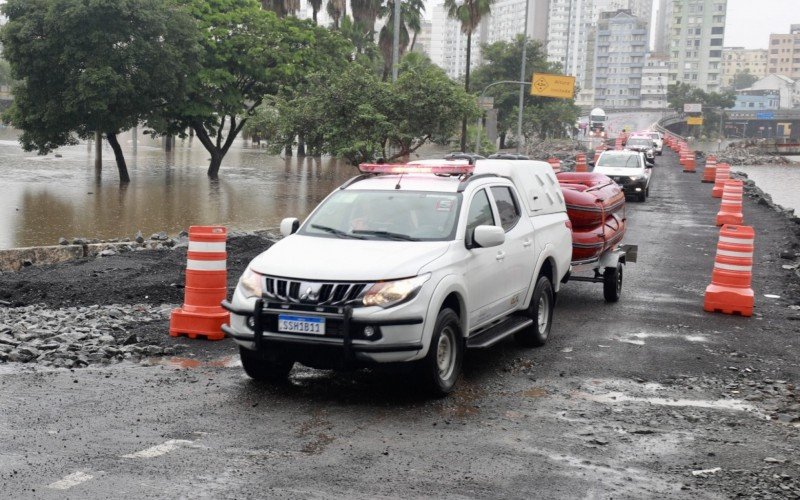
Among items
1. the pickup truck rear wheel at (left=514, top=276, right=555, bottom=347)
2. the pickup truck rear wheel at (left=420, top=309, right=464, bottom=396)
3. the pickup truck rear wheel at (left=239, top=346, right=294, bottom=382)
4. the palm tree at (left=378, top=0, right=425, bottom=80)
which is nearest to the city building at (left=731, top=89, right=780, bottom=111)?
the palm tree at (left=378, top=0, right=425, bottom=80)

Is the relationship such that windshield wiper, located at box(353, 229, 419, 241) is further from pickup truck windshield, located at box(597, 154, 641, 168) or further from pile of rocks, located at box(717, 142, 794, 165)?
pile of rocks, located at box(717, 142, 794, 165)

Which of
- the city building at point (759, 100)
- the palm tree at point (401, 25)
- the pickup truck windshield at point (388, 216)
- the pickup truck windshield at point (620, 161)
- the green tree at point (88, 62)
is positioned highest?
the city building at point (759, 100)

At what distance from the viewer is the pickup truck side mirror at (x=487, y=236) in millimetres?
7926

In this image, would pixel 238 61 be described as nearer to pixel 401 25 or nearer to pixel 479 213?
pixel 401 25

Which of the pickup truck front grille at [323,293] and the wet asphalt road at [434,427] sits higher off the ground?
the pickup truck front grille at [323,293]

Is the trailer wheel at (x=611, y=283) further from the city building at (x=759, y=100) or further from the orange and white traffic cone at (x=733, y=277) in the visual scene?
the city building at (x=759, y=100)

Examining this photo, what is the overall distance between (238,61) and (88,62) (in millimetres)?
8150

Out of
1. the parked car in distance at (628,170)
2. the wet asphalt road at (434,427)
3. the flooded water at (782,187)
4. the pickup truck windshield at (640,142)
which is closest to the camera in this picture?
the wet asphalt road at (434,427)

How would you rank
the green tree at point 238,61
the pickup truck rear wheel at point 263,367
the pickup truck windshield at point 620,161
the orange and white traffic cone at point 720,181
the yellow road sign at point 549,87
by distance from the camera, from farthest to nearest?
the yellow road sign at point 549,87 < the green tree at point 238,61 < the orange and white traffic cone at point 720,181 < the pickup truck windshield at point 620,161 < the pickup truck rear wheel at point 263,367

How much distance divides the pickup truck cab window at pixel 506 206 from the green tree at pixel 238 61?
3310cm

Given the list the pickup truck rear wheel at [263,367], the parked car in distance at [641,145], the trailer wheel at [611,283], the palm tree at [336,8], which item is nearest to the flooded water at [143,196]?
the palm tree at [336,8]

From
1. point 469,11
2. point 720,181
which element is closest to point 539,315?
point 720,181

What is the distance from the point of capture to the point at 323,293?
7059 mm

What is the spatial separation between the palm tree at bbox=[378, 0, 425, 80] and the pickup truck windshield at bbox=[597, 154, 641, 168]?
30.0 metres
